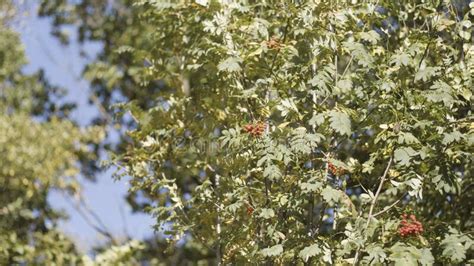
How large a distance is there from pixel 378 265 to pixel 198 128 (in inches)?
95.6

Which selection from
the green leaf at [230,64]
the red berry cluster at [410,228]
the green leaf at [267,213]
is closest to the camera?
the red berry cluster at [410,228]

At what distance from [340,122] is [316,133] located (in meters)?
0.25

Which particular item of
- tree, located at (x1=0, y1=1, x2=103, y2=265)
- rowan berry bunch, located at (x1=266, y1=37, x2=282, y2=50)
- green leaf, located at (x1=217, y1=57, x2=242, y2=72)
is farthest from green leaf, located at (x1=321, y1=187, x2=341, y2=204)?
tree, located at (x1=0, y1=1, x2=103, y2=265)

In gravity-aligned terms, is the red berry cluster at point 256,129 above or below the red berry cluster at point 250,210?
above

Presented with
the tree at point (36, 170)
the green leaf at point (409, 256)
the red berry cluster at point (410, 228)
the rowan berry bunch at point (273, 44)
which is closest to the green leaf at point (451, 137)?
the red berry cluster at point (410, 228)

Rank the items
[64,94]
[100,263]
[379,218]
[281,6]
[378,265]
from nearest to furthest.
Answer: [378,265], [379,218], [281,6], [100,263], [64,94]

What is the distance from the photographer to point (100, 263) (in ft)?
32.7

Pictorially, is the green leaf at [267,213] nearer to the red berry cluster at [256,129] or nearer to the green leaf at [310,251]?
the green leaf at [310,251]

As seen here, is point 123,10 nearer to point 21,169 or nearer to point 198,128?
point 21,169

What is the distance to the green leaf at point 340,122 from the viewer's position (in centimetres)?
443

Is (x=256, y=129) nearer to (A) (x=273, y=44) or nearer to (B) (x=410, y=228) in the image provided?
(A) (x=273, y=44)

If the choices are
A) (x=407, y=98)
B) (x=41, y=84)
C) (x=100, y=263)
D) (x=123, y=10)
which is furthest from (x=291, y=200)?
(x=41, y=84)

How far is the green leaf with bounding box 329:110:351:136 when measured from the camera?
4.43 m

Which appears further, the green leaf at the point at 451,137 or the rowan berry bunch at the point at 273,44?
the rowan berry bunch at the point at 273,44
